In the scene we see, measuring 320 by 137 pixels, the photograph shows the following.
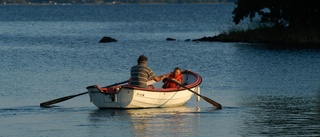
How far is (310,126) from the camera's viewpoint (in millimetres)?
24594

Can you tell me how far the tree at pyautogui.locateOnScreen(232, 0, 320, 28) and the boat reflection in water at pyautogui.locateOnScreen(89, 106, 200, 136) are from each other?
109 feet

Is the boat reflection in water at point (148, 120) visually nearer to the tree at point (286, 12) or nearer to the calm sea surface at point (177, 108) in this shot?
the calm sea surface at point (177, 108)

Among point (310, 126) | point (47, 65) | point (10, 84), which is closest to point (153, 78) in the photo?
point (310, 126)

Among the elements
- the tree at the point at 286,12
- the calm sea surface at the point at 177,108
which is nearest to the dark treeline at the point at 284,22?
the tree at the point at 286,12

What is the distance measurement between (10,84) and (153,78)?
10629mm

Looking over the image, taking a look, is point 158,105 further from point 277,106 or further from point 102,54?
point 102,54

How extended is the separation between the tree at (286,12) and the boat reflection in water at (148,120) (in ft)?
109

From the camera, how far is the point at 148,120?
2642cm

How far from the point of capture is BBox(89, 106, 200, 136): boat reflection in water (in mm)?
24172

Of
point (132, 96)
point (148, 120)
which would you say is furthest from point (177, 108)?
point (148, 120)

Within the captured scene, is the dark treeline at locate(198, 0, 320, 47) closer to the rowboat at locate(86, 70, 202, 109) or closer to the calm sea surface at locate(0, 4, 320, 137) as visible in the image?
the calm sea surface at locate(0, 4, 320, 137)

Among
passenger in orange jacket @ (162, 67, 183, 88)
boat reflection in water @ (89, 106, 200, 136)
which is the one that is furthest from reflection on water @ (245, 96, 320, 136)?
passenger in orange jacket @ (162, 67, 183, 88)

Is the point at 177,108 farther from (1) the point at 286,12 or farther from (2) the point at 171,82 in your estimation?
(1) the point at 286,12

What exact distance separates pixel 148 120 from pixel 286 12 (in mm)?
37476
